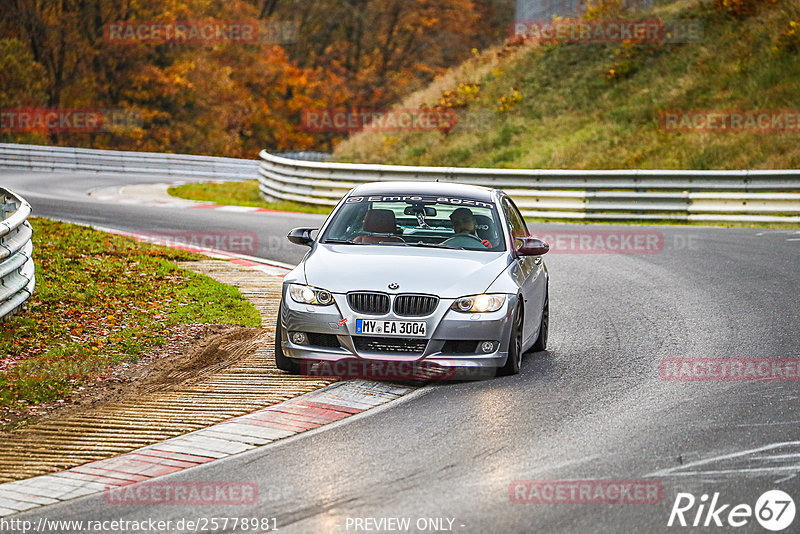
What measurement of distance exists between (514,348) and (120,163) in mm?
36914

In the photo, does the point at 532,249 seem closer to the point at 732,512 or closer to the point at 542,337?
the point at 542,337

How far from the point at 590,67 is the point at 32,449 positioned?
108 ft

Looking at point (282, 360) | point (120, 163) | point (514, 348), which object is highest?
point (514, 348)

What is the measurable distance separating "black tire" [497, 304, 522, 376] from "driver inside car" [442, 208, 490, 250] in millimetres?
892

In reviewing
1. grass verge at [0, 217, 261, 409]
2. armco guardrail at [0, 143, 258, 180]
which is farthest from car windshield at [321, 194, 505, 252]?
armco guardrail at [0, 143, 258, 180]

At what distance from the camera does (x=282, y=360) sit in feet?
30.0

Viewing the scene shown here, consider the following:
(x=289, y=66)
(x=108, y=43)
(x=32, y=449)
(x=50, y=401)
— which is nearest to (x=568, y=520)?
(x=32, y=449)

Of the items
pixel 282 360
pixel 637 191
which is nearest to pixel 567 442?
pixel 282 360

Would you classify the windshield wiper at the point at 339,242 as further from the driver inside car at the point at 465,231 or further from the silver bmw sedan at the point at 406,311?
the driver inside car at the point at 465,231

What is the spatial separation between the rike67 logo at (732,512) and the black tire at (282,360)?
3939 millimetres

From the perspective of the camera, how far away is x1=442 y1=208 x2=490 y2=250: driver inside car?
9891 mm

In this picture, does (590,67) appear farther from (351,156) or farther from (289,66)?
(289,66)

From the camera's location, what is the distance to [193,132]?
195 feet

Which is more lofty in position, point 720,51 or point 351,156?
point 720,51
